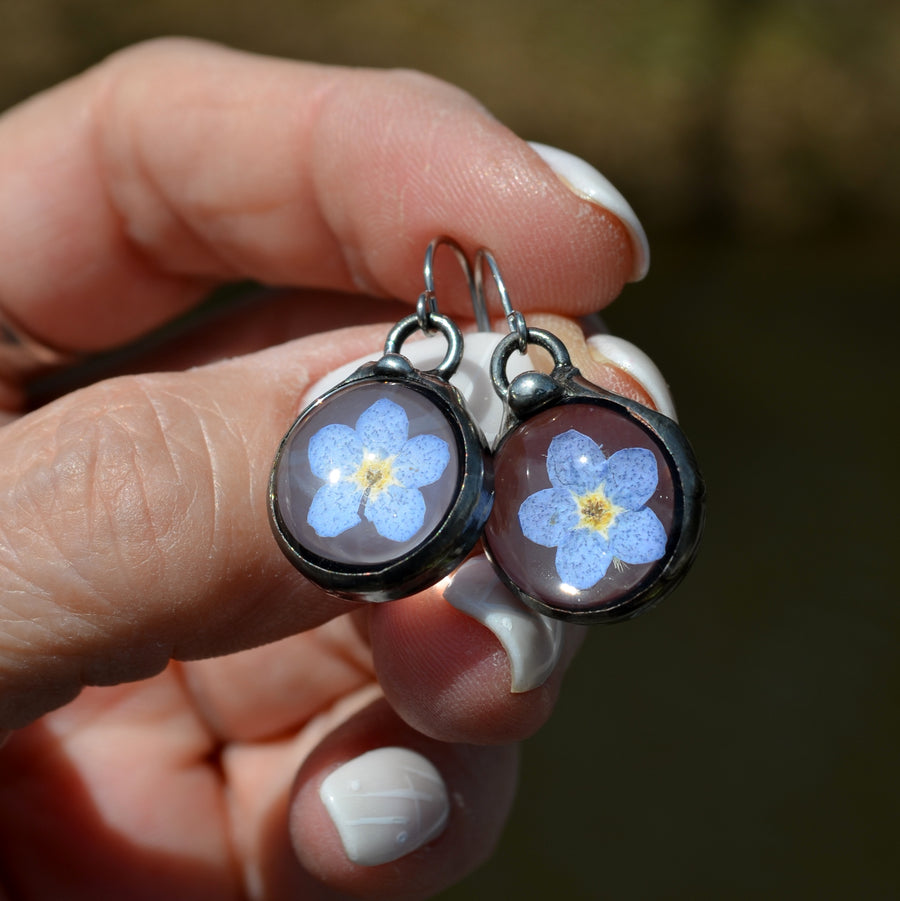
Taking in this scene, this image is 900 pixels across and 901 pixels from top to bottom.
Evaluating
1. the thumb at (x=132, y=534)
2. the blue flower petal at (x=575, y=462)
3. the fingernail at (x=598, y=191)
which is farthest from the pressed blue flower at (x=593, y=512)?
the fingernail at (x=598, y=191)

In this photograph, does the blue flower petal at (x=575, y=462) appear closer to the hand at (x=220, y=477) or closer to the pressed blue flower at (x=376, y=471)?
the pressed blue flower at (x=376, y=471)

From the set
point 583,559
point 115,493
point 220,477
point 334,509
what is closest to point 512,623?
point 583,559

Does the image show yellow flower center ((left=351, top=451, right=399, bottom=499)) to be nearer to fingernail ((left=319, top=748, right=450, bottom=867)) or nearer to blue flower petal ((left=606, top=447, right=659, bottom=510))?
blue flower petal ((left=606, top=447, right=659, bottom=510))

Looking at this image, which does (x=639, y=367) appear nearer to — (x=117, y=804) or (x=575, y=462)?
(x=575, y=462)

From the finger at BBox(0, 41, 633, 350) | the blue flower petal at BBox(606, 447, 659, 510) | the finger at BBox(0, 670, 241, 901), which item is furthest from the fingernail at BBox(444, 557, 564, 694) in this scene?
the finger at BBox(0, 670, 241, 901)

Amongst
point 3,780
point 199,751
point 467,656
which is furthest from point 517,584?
point 3,780

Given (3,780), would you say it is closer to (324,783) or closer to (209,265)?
(324,783)
